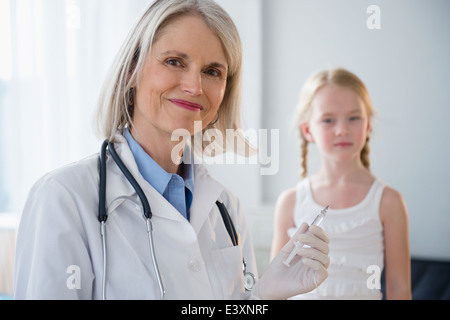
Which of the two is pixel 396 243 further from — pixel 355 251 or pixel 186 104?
pixel 186 104

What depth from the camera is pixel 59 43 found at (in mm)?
1016

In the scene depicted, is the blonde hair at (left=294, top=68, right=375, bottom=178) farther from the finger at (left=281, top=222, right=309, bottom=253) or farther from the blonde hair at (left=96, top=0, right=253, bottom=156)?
the finger at (left=281, top=222, right=309, bottom=253)

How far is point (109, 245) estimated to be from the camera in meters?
0.56

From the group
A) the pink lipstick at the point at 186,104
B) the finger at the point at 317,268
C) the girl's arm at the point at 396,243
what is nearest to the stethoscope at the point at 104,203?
the pink lipstick at the point at 186,104

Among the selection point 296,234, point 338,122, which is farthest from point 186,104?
point 338,122

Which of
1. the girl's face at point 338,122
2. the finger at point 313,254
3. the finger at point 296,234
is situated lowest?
the finger at point 313,254

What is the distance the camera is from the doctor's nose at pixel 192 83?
63 centimetres

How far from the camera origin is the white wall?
0.97 m

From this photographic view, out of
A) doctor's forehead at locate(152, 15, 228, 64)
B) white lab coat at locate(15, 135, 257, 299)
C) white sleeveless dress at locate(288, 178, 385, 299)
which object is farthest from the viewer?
white sleeveless dress at locate(288, 178, 385, 299)

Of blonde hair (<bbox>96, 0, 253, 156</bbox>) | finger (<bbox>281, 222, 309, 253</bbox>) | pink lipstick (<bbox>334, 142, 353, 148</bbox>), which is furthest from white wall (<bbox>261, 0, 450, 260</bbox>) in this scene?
finger (<bbox>281, 222, 309, 253</bbox>)

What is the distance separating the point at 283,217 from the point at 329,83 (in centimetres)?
34

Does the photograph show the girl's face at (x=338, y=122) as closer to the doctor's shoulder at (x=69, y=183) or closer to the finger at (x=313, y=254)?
Answer: the finger at (x=313, y=254)
